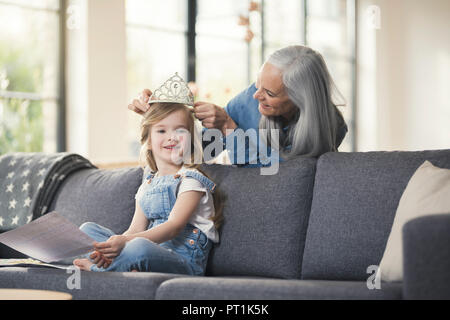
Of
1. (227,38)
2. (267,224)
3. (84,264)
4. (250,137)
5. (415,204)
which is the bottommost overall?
(84,264)

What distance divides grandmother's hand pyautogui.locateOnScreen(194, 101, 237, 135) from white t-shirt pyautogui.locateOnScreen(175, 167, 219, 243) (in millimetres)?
300

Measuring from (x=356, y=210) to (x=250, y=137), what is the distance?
0.58 meters

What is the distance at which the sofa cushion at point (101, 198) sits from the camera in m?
2.54

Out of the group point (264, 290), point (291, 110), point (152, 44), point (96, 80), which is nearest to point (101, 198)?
point (291, 110)

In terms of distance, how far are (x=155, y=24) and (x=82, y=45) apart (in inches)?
39.0

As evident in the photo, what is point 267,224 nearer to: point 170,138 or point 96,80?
point 170,138

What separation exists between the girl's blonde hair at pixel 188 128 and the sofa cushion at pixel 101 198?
185 mm

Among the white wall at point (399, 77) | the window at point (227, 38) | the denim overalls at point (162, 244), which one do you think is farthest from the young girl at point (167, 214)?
the white wall at point (399, 77)

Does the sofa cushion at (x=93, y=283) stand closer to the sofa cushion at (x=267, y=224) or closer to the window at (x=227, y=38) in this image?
the sofa cushion at (x=267, y=224)

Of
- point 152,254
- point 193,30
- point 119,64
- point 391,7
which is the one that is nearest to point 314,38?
point 391,7

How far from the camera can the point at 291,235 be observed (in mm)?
2162

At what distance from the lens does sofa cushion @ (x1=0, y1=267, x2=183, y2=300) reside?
1715 mm

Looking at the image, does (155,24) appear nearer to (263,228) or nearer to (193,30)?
(193,30)

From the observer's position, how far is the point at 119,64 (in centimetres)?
493
